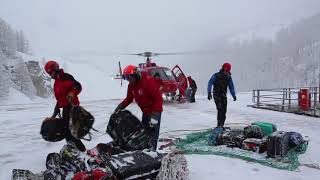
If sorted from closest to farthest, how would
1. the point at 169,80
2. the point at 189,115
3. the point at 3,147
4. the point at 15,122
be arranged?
the point at 3,147 → the point at 15,122 → the point at 189,115 → the point at 169,80

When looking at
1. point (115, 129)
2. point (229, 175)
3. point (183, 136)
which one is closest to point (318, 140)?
point (183, 136)

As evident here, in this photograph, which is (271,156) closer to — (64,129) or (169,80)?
(64,129)

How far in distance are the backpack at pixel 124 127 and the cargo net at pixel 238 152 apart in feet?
4.90

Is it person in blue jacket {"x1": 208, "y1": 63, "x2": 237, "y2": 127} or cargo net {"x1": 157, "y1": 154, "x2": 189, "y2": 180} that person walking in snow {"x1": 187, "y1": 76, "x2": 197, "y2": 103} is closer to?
person in blue jacket {"x1": 208, "y1": 63, "x2": 237, "y2": 127}

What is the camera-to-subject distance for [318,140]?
29.4 feet

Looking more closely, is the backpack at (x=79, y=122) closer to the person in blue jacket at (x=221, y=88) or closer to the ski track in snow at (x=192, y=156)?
the ski track in snow at (x=192, y=156)

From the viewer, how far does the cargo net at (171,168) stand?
4.87 metres

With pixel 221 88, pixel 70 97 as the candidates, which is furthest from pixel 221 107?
pixel 70 97

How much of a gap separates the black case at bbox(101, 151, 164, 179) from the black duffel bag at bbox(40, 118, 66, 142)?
1428mm

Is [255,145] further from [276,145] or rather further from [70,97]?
[70,97]

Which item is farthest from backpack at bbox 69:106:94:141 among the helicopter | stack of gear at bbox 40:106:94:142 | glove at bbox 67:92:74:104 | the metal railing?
the helicopter

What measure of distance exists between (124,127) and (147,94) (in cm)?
70

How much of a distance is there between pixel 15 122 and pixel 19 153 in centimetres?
531

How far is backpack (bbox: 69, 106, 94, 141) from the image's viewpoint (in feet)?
20.2
